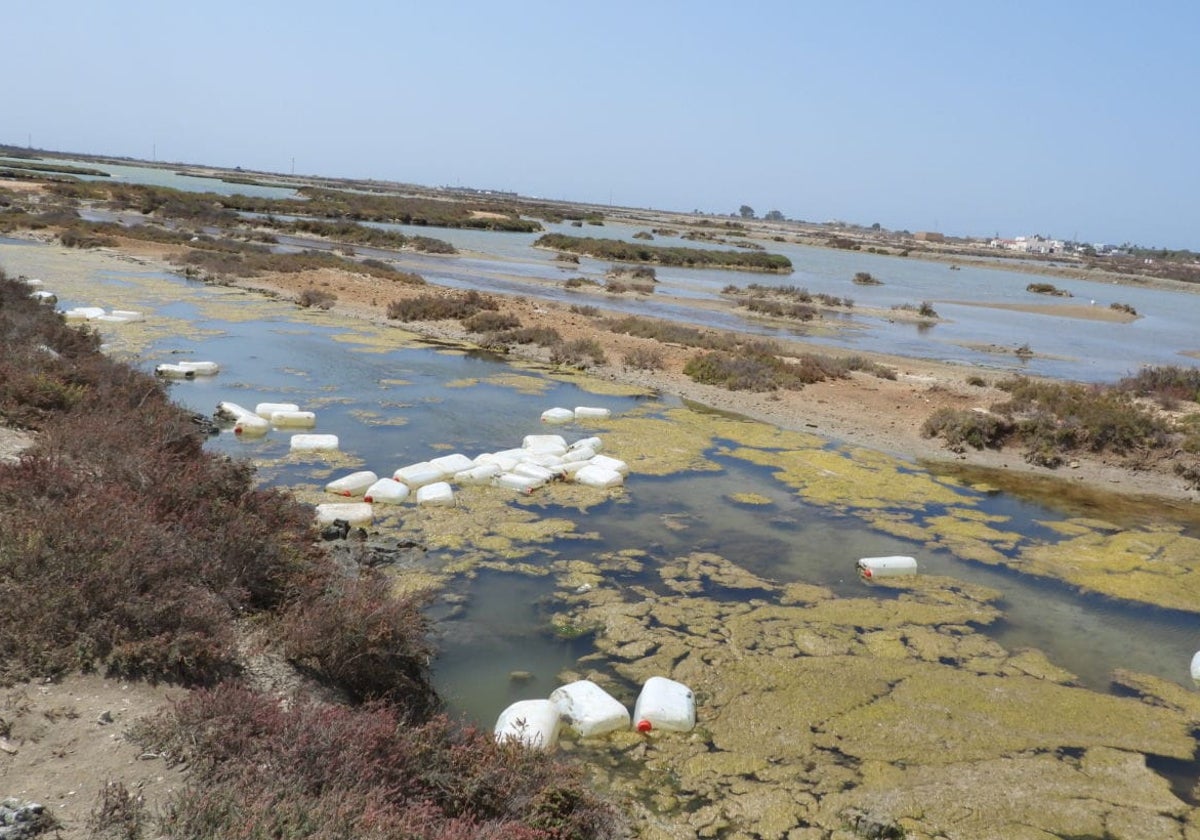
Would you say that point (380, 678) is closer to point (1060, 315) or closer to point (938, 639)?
point (938, 639)

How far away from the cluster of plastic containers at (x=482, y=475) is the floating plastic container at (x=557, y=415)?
4.59 feet

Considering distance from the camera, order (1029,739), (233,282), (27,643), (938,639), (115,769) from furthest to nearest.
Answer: (233,282), (938,639), (1029,739), (27,643), (115,769)

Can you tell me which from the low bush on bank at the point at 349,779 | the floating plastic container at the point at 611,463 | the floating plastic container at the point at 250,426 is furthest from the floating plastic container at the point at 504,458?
the low bush on bank at the point at 349,779

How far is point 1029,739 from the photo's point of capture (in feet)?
19.9

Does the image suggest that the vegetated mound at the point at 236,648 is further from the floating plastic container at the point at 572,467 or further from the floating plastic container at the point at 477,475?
the floating plastic container at the point at 572,467

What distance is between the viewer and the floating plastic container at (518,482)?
1025 cm

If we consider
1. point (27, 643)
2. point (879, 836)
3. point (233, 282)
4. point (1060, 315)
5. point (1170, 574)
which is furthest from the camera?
point (1060, 315)

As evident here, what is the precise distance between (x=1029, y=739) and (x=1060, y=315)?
43.3 meters

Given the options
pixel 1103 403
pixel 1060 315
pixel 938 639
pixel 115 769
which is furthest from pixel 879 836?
pixel 1060 315

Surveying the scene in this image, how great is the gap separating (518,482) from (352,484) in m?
1.97

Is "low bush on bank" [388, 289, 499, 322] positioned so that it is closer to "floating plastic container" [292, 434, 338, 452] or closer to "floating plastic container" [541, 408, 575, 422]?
"floating plastic container" [541, 408, 575, 422]

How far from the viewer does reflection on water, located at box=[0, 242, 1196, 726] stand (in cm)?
715

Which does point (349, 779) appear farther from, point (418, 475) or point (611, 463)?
A: point (611, 463)

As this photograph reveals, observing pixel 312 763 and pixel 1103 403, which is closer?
pixel 312 763
